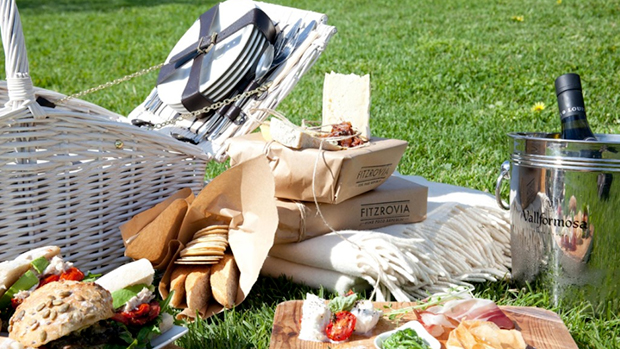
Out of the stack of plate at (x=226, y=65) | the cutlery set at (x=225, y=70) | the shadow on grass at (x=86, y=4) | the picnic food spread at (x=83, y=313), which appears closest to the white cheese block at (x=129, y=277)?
the picnic food spread at (x=83, y=313)

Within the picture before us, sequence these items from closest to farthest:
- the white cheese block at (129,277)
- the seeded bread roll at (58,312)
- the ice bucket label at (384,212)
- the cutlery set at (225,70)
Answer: the seeded bread roll at (58,312) → the white cheese block at (129,277) → the ice bucket label at (384,212) → the cutlery set at (225,70)

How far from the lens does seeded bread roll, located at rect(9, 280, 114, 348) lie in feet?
4.32

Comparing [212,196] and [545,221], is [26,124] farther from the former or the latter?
[545,221]

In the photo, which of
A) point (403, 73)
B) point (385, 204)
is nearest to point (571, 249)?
point (385, 204)

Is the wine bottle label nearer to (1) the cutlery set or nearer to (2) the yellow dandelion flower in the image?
(1) the cutlery set

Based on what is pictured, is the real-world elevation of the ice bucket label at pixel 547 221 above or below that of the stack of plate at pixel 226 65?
below

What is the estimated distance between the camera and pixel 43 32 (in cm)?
920

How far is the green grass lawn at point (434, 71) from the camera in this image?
214 centimetres

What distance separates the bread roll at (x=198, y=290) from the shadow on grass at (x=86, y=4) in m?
10.1

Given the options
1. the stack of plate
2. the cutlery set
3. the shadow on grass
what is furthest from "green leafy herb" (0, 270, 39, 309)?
the shadow on grass

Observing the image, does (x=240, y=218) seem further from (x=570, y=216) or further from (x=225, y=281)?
(x=570, y=216)

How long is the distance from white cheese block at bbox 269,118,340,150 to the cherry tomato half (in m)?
0.65

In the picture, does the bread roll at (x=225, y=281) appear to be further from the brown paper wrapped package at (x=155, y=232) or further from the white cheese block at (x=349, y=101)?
the white cheese block at (x=349, y=101)

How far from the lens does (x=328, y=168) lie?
2082mm
